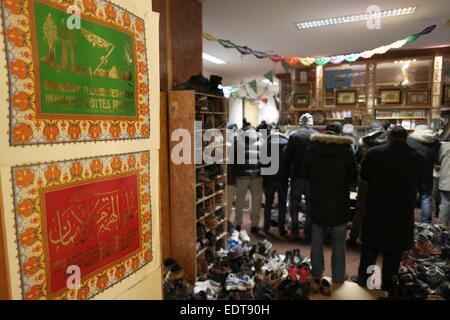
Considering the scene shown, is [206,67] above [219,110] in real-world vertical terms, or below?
above

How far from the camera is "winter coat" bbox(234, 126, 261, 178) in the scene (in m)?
4.06

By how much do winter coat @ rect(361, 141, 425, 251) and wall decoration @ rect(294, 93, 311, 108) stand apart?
4.85 m

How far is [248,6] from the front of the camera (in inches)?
151

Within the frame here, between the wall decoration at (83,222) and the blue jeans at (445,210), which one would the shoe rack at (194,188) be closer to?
the wall decoration at (83,222)

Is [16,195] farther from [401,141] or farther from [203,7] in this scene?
[203,7]

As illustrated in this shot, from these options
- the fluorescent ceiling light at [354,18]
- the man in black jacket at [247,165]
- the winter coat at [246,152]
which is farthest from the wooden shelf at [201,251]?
the fluorescent ceiling light at [354,18]

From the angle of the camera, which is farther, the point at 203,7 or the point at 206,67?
the point at 206,67

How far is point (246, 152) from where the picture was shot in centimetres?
407

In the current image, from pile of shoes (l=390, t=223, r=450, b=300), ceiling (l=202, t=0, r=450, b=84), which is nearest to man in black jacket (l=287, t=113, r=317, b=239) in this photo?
pile of shoes (l=390, t=223, r=450, b=300)

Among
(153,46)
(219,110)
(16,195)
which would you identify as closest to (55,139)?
(16,195)

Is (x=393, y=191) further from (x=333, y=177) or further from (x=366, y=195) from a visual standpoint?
(x=333, y=177)

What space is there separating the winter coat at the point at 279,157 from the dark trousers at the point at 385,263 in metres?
1.60

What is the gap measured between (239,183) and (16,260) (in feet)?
11.5

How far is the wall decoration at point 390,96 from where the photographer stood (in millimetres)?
6492
